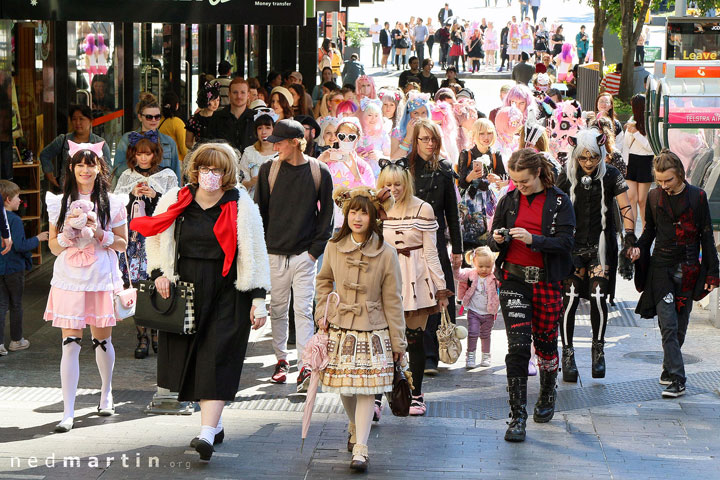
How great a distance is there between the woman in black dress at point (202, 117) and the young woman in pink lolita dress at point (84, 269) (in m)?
4.59

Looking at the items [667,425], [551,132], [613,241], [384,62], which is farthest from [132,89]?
[384,62]

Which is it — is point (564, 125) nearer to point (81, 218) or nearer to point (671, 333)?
point (671, 333)

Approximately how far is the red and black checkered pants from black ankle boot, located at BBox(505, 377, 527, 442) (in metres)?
0.07

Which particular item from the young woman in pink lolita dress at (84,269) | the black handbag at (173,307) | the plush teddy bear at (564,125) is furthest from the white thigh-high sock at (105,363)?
the plush teddy bear at (564,125)

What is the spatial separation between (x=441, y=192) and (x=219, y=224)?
7.91ft

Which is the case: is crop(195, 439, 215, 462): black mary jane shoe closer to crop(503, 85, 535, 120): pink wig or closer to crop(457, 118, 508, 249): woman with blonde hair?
crop(457, 118, 508, 249): woman with blonde hair

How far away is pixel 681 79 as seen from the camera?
11.1 meters

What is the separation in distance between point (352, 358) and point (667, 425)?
7.83ft

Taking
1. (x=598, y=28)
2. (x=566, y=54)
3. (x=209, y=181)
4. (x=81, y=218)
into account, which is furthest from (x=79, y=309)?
(x=566, y=54)

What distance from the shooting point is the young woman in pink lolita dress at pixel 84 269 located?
7.53 metres

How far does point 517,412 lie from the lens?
7551 mm

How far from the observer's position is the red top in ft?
25.2

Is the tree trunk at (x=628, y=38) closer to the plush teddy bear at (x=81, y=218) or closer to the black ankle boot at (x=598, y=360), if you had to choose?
the black ankle boot at (x=598, y=360)

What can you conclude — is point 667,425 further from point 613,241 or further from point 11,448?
point 11,448
